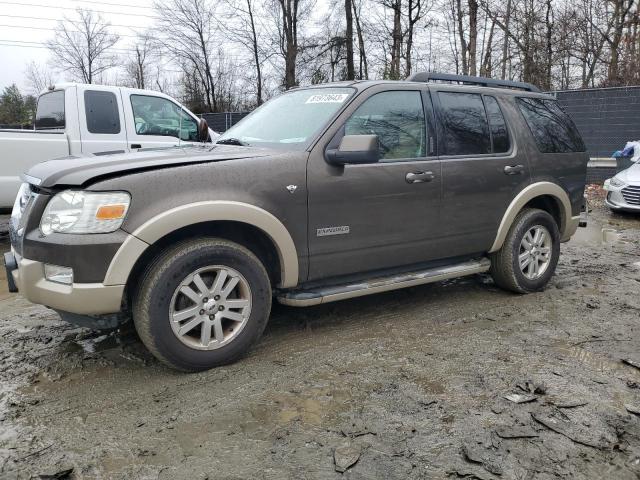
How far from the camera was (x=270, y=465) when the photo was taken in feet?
7.83

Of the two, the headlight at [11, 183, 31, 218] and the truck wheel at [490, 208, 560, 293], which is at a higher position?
the headlight at [11, 183, 31, 218]

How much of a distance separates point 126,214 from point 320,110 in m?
1.68

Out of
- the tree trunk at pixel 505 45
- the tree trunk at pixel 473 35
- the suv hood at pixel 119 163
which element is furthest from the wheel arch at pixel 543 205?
the tree trunk at pixel 505 45

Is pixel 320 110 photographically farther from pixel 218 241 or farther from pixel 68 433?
pixel 68 433

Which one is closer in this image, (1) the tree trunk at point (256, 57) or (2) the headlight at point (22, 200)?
(2) the headlight at point (22, 200)

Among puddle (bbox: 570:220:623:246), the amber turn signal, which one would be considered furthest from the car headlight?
puddle (bbox: 570:220:623:246)

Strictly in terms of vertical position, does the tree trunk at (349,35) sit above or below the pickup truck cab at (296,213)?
above

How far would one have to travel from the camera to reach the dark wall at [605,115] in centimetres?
1329

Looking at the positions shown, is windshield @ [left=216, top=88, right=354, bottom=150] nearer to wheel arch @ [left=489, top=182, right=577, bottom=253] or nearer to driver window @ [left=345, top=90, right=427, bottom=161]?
driver window @ [left=345, top=90, right=427, bottom=161]

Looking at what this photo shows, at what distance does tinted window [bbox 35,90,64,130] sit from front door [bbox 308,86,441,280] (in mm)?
5139

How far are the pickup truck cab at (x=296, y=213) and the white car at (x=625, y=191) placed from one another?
222 inches

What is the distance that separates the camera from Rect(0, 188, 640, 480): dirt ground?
7.91 ft

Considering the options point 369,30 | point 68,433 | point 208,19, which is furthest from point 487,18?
point 68,433

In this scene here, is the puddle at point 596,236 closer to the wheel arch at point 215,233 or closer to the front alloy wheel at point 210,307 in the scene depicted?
the wheel arch at point 215,233
